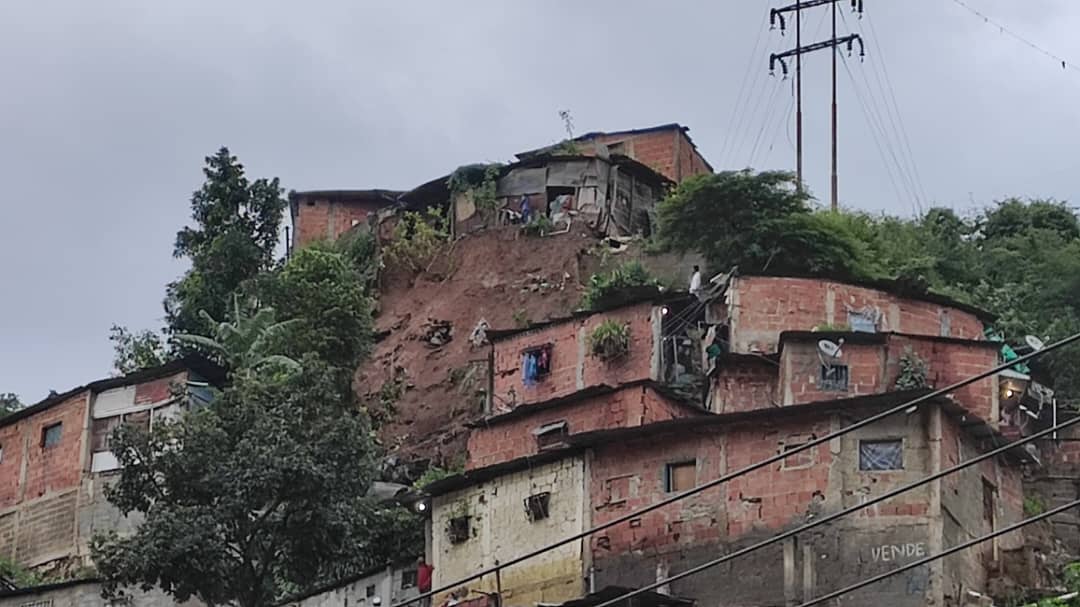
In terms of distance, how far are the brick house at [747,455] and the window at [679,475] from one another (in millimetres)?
→ 27

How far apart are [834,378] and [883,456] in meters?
3.24

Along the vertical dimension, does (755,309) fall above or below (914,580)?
above

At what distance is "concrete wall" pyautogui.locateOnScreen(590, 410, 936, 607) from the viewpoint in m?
27.1

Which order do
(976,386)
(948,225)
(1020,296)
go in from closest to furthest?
(976,386) < (1020,296) < (948,225)

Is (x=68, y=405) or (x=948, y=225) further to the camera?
(x=948, y=225)

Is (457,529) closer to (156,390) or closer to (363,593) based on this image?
(363,593)

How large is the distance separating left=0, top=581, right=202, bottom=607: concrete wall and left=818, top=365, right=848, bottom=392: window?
11777 mm

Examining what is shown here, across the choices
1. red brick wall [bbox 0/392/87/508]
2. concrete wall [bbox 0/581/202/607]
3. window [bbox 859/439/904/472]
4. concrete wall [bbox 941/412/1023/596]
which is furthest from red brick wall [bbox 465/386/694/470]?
red brick wall [bbox 0/392/87/508]

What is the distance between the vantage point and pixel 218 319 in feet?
139

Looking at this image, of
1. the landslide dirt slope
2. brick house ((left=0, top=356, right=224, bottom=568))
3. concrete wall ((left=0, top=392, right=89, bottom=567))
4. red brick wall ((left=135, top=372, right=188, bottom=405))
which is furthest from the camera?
the landslide dirt slope

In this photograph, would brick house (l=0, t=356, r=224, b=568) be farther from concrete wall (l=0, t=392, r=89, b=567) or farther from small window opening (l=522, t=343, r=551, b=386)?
small window opening (l=522, t=343, r=551, b=386)

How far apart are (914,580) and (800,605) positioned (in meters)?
1.73

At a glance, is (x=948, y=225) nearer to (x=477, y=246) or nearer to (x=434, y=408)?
(x=477, y=246)

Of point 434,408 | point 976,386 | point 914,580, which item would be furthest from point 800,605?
point 434,408
